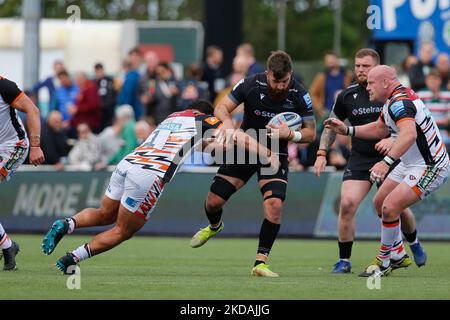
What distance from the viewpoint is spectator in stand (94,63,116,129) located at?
23.6 m

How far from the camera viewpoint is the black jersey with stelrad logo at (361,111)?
13953 mm

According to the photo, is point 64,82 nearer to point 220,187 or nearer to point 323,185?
point 323,185

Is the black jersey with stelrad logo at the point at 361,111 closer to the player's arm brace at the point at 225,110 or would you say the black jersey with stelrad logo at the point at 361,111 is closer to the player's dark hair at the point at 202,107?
the player's arm brace at the point at 225,110

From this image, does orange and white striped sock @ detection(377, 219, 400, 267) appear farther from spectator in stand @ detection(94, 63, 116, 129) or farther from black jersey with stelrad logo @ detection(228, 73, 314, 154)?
spectator in stand @ detection(94, 63, 116, 129)

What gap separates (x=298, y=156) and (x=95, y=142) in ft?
12.5

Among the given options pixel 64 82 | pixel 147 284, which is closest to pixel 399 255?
pixel 147 284

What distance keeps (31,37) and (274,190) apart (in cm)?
1220

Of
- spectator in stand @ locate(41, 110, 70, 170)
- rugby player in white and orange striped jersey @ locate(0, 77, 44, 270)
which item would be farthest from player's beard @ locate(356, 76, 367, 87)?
spectator in stand @ locate(41, 110, 70, 170)

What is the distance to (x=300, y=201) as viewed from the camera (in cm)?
2052

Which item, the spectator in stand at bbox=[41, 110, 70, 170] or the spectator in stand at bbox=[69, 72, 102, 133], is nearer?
the spectator in stand at bbox=[41, 110, 70, 170]

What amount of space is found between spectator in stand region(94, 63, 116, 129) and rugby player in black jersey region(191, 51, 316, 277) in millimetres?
10054

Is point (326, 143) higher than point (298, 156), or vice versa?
point (326, 143)

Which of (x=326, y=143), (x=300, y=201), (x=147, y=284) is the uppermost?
(x=326, y=143)

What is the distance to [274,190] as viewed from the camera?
517 inches
